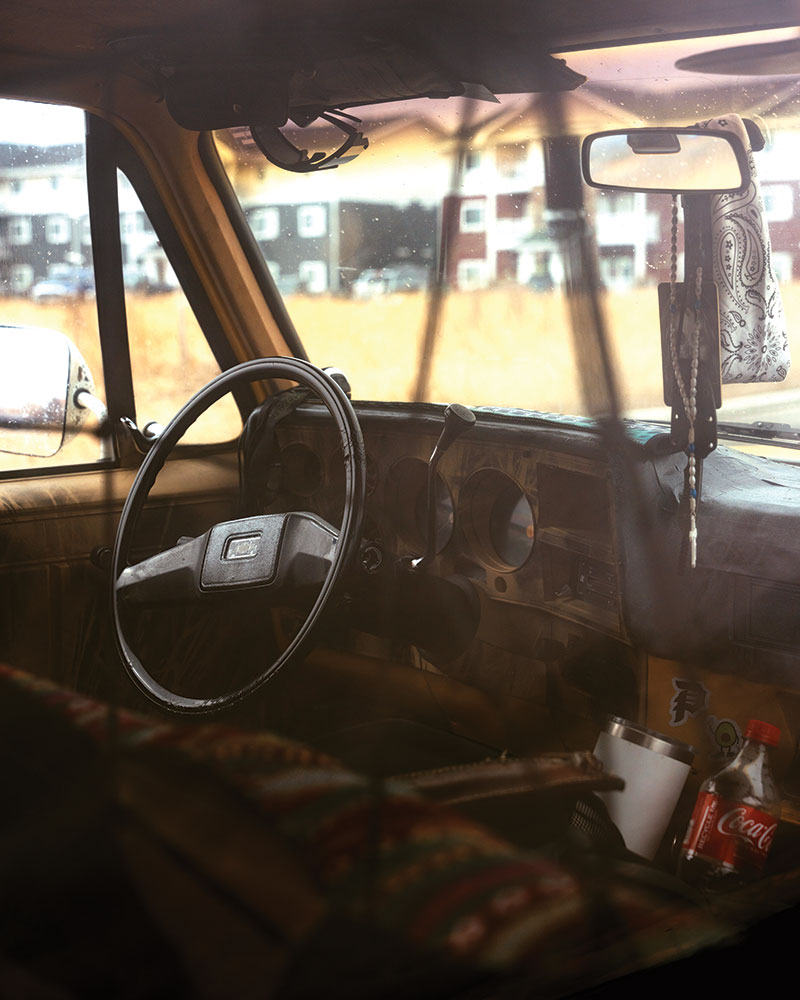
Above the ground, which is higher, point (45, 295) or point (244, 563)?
point (45, 295)

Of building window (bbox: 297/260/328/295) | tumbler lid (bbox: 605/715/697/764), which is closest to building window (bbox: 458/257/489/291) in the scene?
building window (bbox: 297/260/328/295)

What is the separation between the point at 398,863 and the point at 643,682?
1.04 meters

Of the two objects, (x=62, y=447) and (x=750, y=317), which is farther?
(x=62, y=447)

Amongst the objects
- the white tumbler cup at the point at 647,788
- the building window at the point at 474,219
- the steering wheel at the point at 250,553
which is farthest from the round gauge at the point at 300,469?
the white tumbler cup at the point at 647,788

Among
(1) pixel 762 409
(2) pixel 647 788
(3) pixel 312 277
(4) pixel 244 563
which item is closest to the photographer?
(4) pixel 244 563

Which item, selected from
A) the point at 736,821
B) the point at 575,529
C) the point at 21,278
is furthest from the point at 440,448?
the point at 21,278

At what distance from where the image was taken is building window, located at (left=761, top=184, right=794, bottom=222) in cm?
180

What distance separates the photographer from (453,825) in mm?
1036

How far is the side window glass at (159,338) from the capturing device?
7.55ft

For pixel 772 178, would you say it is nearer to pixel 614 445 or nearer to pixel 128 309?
pixel 614 445

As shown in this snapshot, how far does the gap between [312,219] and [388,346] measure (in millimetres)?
365

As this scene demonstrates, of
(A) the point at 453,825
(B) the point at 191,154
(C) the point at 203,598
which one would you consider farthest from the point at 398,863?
(B) the point at 191,154

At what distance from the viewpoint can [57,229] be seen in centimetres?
213

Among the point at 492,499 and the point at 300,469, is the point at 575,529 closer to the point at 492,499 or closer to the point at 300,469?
the point at 492,499
